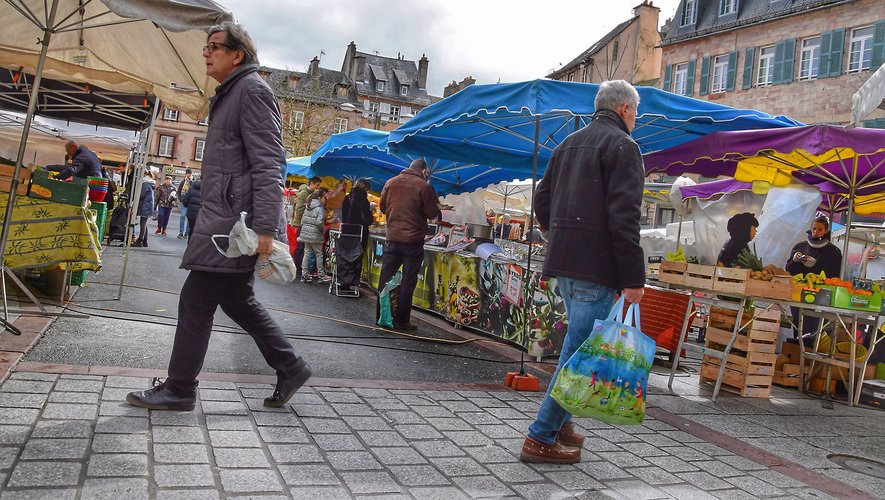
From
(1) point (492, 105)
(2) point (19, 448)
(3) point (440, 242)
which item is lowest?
(2) point (19, 448)

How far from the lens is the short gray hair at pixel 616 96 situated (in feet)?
13.6

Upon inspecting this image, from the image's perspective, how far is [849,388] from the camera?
732 cm

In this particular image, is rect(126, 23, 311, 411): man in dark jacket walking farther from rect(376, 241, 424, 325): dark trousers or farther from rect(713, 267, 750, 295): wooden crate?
rect(713, 267, 750, 295): wooden crate

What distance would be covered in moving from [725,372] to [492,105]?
134 inches

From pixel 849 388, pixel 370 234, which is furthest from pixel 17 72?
pixel 849 388

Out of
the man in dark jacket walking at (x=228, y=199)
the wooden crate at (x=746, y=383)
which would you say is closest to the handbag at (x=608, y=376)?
the man in dark jacket walking at (x=228, y=199)

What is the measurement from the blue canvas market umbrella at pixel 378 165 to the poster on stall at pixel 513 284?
419 cm

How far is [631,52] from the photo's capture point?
48.9m

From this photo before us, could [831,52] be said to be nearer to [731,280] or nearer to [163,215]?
[163,215]

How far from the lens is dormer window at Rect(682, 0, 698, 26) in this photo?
116ft

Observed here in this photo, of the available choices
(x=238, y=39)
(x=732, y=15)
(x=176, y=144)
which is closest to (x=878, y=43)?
(x=732, y=15)

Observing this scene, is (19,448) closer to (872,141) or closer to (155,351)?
(155,351)

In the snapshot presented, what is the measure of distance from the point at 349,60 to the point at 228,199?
266ft

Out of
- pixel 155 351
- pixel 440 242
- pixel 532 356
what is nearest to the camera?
pixel 155 351
